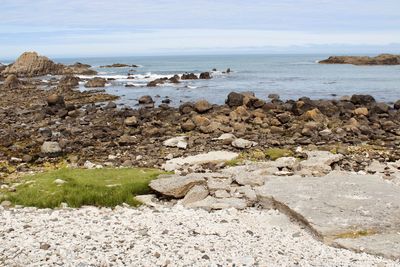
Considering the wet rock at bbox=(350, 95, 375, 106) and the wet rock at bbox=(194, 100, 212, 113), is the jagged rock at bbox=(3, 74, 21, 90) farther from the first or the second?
the wet rock at bbox=(350, 95, 375, 106)

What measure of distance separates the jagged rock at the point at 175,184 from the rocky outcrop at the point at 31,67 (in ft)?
289

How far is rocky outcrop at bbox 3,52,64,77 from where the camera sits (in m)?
96.8

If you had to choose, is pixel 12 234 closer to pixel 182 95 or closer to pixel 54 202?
pixel 54 202

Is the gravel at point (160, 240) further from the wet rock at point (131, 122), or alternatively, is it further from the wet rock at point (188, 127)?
the wet rock at point (131, 122)

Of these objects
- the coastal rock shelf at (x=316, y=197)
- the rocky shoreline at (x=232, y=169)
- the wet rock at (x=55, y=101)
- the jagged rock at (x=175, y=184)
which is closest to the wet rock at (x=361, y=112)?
the rocky shoreline at (x=232, y=169)

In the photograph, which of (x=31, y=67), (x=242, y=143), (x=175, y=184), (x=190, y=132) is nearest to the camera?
(x=175, y=184)

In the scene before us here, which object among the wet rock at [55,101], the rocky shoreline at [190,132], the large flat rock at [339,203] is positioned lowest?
the rocky shoreline at [190,132]

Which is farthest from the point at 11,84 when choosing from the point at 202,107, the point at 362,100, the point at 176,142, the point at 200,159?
the point at 200,159

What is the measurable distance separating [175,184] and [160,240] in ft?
13.9

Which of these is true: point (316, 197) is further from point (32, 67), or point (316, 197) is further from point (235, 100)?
point (32, 67)

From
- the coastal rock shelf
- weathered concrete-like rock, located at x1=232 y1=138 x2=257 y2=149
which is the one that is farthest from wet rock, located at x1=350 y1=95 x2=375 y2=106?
the coastal rock shelf

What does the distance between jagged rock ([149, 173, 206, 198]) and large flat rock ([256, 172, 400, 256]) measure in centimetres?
214

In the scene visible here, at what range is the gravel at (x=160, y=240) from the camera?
375 inches

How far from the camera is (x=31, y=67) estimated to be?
9881 centimetres
